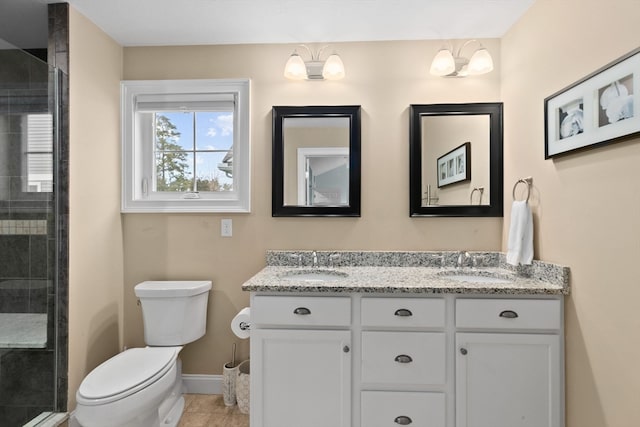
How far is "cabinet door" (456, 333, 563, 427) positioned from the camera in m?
1.49

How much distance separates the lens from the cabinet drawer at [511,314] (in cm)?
151

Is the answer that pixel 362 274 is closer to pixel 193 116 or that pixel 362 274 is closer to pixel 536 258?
pixel 536 258

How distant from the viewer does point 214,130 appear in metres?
2.25

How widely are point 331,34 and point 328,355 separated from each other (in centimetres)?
188

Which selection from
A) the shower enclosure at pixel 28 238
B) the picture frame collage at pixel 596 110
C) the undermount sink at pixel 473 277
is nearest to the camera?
the picture frame collage at pixel 596 110

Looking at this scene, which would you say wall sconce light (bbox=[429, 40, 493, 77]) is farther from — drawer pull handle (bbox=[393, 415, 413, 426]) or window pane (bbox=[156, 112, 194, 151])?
drawer pull handle (bbox=[393, 415, 413, 426])

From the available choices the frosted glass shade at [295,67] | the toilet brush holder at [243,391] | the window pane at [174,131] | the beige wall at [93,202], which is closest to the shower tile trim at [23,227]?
the beige wall at [93,202]

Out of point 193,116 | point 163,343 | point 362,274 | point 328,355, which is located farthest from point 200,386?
point 193,116

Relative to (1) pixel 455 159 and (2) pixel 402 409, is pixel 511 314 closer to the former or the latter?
(2) pixel 402 409

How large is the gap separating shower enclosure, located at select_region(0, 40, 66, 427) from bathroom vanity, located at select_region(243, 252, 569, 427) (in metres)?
1.13

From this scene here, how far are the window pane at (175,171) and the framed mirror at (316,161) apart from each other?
0.63 metres

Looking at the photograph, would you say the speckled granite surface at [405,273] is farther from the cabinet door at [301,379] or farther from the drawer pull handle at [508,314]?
the cabinet door at [301,379]

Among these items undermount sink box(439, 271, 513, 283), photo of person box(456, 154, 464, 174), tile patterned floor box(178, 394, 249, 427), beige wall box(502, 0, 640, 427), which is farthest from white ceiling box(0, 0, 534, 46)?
tile patterned floor box(178, 394, 249, 427)

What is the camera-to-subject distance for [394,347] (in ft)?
5.05
